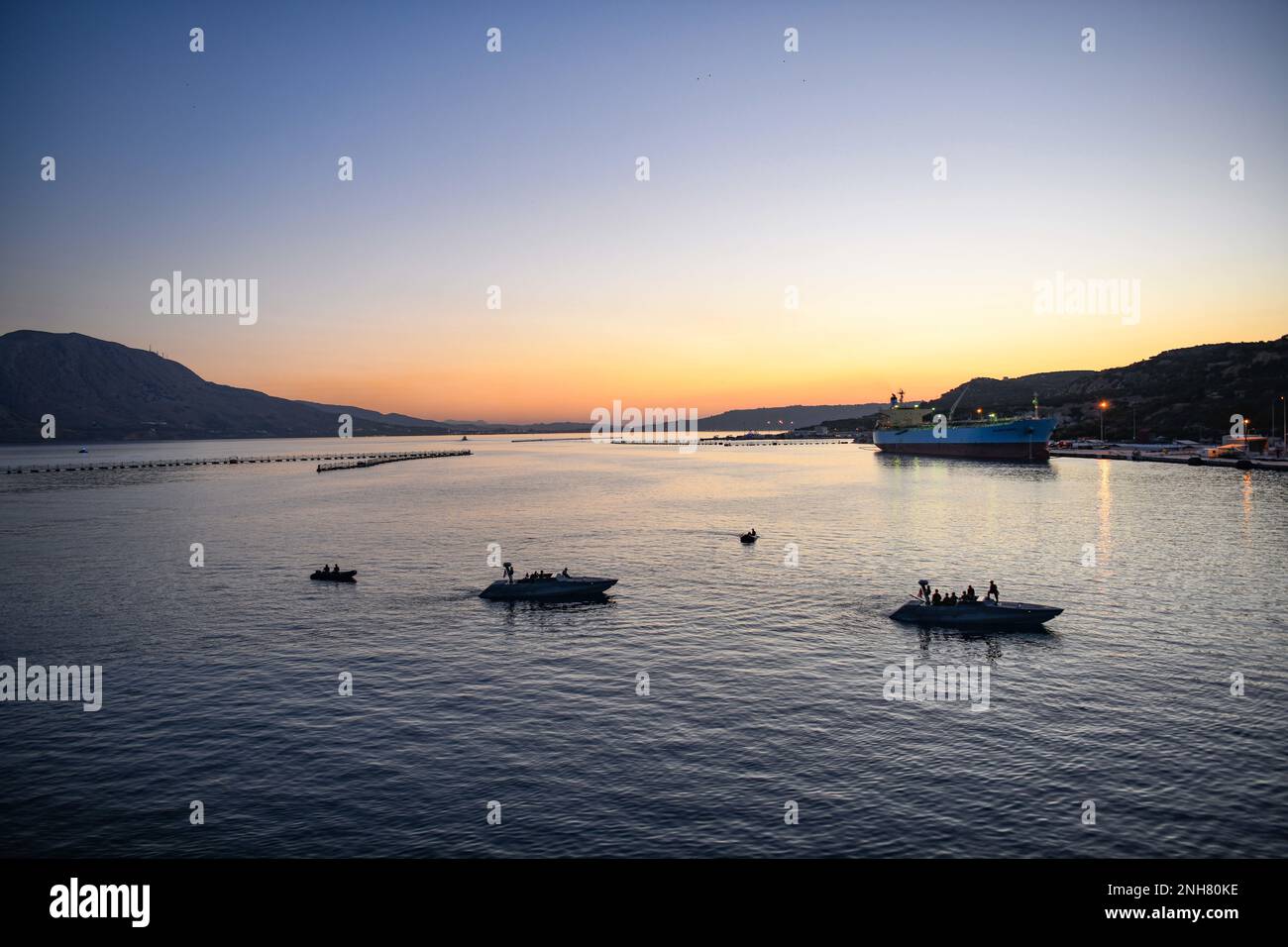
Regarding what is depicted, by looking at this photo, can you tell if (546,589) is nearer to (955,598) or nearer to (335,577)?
(335,577)

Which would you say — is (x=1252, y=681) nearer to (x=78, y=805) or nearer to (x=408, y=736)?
(x=408, y=736)

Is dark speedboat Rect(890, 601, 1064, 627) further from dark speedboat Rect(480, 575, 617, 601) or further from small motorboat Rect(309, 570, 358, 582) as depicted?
small motorboat Rect(309, 570, 358, 582)

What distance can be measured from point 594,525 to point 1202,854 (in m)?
94.4

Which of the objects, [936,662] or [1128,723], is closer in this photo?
[1128,723]

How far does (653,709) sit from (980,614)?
93.2 ft

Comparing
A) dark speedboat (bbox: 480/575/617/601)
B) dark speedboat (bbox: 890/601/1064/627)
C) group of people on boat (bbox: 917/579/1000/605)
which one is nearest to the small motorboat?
dark speedboat (bbox: 480/575/617/601)

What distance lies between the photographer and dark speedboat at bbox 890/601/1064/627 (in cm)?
5169

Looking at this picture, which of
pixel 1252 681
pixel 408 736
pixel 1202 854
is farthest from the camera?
pixel 1252 681

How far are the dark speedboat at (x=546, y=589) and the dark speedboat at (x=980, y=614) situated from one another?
964 inches

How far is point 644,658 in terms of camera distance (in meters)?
45.7

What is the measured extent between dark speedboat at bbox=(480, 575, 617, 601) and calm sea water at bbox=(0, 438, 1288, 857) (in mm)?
2728

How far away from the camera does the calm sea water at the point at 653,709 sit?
2550 centimetres
